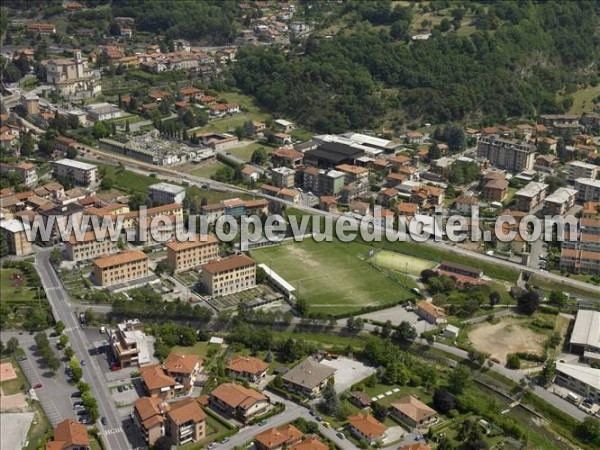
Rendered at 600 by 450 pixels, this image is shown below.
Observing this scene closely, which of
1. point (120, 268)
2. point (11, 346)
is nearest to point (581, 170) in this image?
point (120, 268)

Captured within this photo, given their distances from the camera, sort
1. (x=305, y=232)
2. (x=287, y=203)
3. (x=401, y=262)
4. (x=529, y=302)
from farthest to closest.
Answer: (x=287, y=203)
(x=305, y=232)
(x=401, y=262)
(x=529, y=302)

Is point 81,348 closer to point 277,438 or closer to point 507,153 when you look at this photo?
point 277,438

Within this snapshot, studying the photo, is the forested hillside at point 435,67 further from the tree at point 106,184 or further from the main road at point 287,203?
the tree at point 106,184

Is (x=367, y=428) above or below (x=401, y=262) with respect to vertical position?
below

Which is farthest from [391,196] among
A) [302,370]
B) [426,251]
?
[302,370]

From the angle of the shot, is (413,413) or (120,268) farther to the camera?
(120,268)

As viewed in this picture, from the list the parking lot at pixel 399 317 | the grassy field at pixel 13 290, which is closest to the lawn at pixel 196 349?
the parking lot at pixel 399 317

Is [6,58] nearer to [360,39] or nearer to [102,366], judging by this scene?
[360,39]
